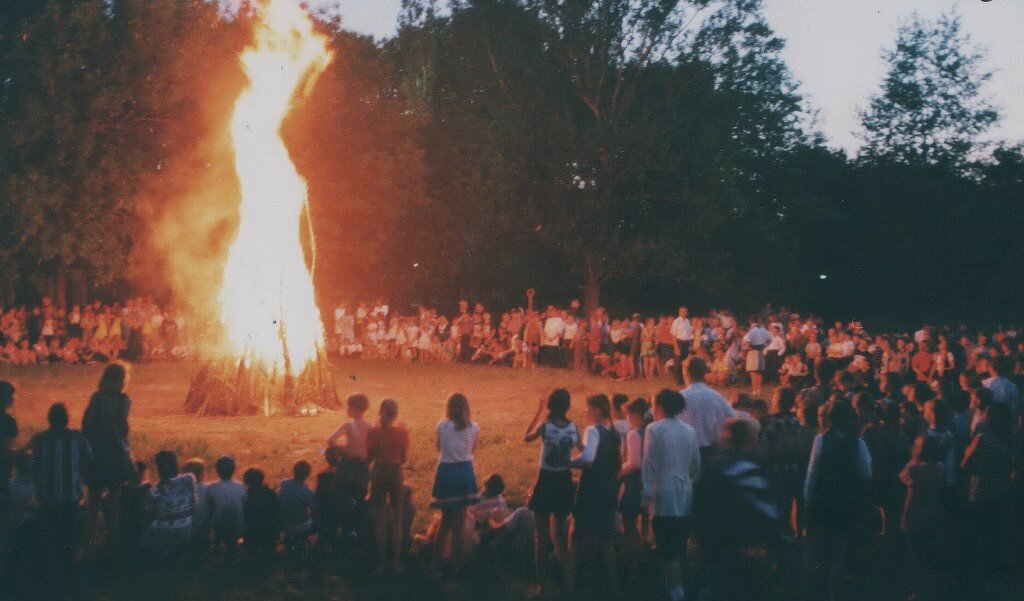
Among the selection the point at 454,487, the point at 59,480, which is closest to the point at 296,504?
the point at 454,487

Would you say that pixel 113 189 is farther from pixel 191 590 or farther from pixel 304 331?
pixel 191 590

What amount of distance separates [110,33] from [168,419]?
1550 cm

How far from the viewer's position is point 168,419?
15.1m

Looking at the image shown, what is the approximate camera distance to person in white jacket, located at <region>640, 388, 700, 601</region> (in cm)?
658

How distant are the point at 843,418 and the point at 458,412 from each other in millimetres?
2876

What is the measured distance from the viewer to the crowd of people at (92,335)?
24.0m

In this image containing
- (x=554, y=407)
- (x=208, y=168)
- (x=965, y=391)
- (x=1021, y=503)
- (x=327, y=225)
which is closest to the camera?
(x=554, y=407)

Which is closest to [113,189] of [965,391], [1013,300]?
[965,391]

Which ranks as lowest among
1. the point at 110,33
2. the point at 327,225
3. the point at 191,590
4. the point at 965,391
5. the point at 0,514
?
the point at 191,590

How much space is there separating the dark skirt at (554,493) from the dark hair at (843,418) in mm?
1976

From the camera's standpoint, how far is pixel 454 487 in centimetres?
734

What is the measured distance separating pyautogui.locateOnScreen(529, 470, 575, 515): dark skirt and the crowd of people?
20.2 meters

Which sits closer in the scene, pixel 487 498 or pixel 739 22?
pixel 487 498

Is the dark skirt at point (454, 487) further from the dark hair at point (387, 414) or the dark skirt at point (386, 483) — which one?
the dark hair at point (387, 414)
